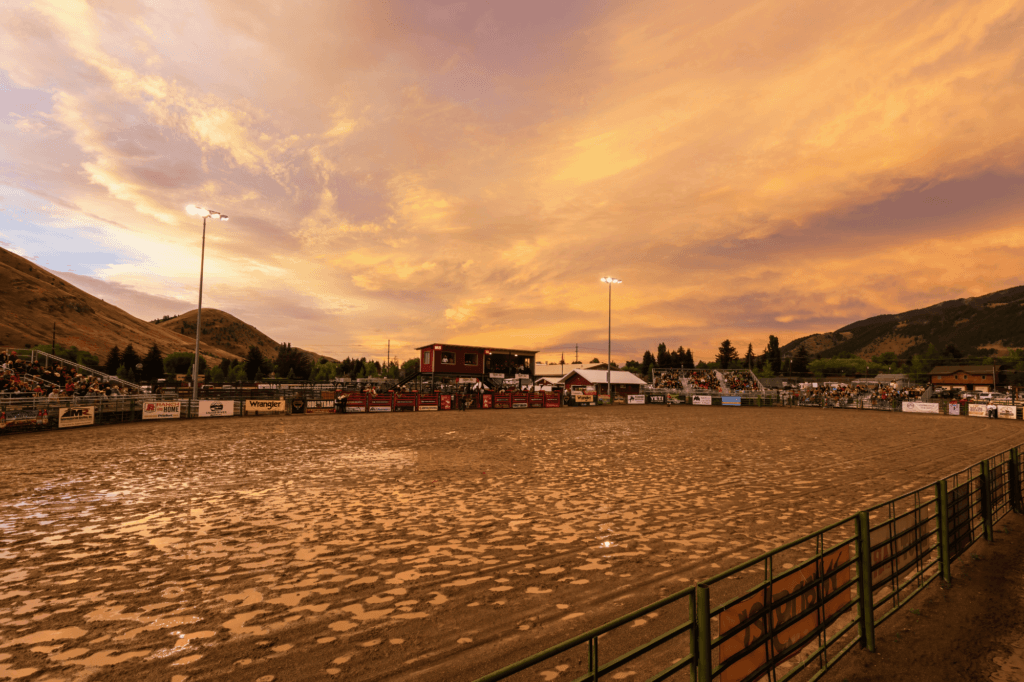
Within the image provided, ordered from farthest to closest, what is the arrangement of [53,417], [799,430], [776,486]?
[799,430], [53,417], [776,486]

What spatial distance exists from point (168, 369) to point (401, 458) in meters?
187

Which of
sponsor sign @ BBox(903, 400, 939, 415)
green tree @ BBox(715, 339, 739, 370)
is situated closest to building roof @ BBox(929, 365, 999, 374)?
green tree @ BBox(715, 339, 739, 370)

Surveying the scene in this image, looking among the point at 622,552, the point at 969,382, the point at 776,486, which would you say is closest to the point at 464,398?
the point at 776,486

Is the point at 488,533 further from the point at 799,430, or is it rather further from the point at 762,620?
the point at 799,430

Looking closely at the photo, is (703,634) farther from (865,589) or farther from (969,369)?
(969,369)

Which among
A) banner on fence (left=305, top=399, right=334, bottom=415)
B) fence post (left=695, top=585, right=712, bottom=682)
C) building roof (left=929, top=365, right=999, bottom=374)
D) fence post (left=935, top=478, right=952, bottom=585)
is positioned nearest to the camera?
fence post (left=695, top=585, right=712, bottom=682)

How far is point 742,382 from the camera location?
7119 centimetres

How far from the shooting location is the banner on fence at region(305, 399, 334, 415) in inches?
1470

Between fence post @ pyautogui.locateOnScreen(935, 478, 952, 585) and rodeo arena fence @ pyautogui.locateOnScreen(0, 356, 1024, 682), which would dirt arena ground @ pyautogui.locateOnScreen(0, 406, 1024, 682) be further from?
fence post @ pyautogui.locateOnScreen(935, 478, 952, 585)

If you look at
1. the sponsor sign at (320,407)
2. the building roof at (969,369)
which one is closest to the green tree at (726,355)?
the building roof at (969,369)

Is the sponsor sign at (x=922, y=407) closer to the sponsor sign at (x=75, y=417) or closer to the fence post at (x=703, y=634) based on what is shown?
the fence post at (x=703, y=634)

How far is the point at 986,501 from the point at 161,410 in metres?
37.9

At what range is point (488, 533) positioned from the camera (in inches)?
341

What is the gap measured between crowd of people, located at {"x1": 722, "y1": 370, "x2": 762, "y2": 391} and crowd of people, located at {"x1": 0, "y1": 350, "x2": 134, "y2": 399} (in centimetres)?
6965
